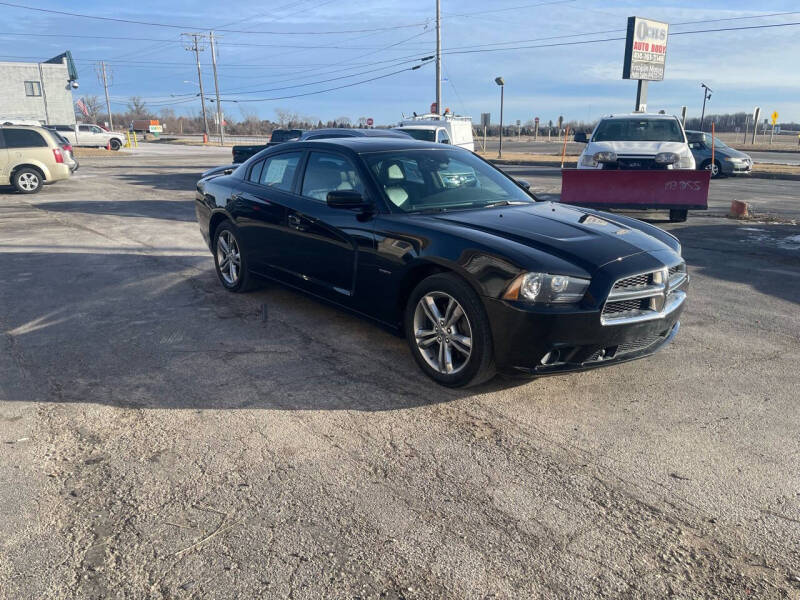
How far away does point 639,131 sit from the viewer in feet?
46.7

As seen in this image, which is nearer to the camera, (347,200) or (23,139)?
(347,200)

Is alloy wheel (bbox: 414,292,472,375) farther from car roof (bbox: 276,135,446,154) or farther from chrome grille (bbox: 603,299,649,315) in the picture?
car roof (bbox: 276,135,446,154)

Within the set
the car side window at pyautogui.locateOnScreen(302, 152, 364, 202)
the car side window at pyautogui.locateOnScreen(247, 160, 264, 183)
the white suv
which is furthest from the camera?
the white suv

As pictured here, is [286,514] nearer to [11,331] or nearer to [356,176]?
[356,176]

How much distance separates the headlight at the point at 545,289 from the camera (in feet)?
12.8

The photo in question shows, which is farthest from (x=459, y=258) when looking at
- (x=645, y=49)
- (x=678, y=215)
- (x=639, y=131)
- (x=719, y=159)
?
(x=645, y=49)

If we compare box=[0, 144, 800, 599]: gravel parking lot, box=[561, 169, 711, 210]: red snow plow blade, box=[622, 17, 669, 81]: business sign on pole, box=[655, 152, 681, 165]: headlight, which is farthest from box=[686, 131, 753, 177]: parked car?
box=[0, 144, 800, 599]: gravel parking lot

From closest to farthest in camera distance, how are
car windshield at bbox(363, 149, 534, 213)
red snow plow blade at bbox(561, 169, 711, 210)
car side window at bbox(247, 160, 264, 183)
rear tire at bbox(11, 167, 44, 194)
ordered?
car windshield at bbox(363, 149, 534, 213)
car side window at bbox(247, 160, 264, 183)
red snow plow blade at bbox(561, 169, 711, 210)
rear tire at bbox(11, 167, 44, 194)

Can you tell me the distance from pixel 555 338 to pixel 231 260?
4.06 meters

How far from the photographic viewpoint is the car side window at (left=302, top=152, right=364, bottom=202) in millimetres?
5294

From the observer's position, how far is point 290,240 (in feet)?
18.9

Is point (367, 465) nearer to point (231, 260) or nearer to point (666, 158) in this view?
point (231, 260)

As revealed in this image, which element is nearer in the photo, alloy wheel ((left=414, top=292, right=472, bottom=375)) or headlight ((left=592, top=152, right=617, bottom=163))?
alloy wheel ((left=414, top=292, right=472, bottom=375))

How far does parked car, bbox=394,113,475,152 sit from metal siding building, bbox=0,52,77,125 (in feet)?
159
